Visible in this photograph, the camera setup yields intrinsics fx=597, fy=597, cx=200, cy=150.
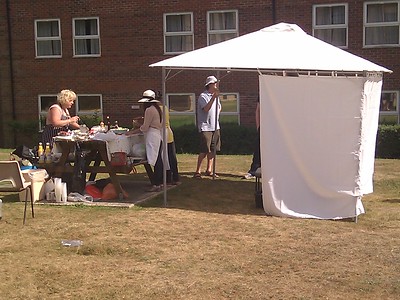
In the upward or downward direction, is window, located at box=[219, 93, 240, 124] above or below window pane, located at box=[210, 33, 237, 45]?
below

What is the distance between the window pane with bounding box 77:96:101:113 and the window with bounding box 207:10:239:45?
4.49 metres

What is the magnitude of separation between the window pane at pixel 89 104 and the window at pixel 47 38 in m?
1.82

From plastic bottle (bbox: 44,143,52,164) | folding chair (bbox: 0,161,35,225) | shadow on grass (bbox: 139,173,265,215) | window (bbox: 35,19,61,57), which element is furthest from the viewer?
window (bbox: 35,19,61,57)

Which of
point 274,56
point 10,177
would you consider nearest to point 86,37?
point 274,56

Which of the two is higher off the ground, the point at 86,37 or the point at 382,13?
the point at 382,13

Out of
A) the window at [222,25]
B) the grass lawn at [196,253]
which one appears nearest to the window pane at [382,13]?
the window at [222,25]

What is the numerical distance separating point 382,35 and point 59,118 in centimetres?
1211

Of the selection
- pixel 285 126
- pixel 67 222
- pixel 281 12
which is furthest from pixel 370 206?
pixel 281 12

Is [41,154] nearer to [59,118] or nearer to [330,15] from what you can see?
[59,118]

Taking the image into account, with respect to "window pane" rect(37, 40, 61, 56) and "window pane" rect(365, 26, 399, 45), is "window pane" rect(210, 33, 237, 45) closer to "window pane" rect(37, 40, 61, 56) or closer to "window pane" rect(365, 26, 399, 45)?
"window pane" rect(365, 26, 399, 45)

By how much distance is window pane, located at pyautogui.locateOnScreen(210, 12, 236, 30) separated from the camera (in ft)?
63.0

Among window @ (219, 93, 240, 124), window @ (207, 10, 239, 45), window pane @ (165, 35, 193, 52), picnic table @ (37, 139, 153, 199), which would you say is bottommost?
picnic table @ (37, 139, 153, 199)

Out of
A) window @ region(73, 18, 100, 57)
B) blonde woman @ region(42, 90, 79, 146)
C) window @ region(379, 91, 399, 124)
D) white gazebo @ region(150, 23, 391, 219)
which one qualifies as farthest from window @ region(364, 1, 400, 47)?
blonde woman @ region(42, 90, 79, 146)

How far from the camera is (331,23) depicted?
18.4 meters
